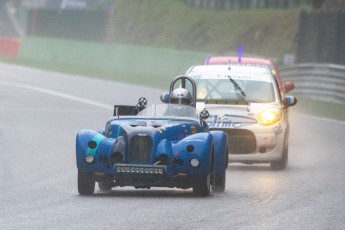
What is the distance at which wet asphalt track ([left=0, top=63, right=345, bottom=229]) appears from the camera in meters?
10.8

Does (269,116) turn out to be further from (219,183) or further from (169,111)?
(219,183)

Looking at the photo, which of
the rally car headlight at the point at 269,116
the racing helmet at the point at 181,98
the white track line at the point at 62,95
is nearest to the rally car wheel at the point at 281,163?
the rally car headlight at the point at 269,116

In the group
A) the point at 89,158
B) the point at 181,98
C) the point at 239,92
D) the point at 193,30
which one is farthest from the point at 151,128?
the point at 193,30

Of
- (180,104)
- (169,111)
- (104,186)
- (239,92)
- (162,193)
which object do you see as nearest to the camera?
(162,193)

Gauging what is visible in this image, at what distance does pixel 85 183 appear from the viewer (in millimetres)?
13109

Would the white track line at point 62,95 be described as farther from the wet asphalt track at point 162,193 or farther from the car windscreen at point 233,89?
the car windscreen at point 233,89

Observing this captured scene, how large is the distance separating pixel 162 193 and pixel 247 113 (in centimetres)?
395

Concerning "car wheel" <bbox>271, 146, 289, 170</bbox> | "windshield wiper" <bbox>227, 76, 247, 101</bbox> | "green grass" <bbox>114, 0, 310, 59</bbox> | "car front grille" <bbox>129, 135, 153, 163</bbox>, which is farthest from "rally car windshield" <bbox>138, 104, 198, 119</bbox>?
"green grass" <bbox>114, 0, 310, 59</bbox>

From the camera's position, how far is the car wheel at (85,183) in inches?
515

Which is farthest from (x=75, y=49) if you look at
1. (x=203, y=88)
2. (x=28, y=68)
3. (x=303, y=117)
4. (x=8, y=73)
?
(x=203, y=88)

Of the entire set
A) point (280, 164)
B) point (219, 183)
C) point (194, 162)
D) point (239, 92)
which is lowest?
point (219, 183)

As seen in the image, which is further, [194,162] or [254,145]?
[254,145]

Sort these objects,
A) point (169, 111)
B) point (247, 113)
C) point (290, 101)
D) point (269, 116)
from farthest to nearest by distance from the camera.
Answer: point (290, 101), point (269, 116), point (247, 113), point (169, 111)

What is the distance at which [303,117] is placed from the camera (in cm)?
2925
